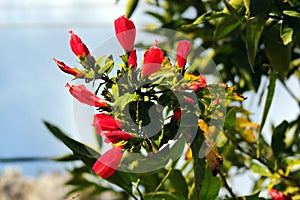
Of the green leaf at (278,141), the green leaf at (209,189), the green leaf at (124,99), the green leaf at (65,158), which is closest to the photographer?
the green leaf at (124,99)

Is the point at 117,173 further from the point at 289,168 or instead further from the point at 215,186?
the point at 289,168

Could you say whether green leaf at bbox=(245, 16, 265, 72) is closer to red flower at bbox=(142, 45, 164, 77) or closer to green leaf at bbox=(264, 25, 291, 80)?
green leaf at bbox=(264, 25, 291, 80)

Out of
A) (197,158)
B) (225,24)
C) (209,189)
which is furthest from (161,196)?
(225,24)

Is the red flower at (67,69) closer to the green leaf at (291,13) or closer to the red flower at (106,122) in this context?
the red flower at (106,122)

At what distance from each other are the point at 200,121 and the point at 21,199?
286 cm

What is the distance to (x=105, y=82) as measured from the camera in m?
0.66

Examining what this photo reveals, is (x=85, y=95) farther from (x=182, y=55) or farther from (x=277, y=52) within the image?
(x=277, y=52)

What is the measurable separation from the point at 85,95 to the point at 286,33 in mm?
337

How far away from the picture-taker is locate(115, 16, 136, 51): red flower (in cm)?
68

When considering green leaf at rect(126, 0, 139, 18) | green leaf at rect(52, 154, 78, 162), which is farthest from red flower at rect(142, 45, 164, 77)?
green leaf at rect(52, 154, 78, 162)

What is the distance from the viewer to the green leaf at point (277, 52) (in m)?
0.92

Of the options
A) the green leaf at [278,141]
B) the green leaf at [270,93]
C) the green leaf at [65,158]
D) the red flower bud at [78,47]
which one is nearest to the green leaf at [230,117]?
the green leaf at [270,93]

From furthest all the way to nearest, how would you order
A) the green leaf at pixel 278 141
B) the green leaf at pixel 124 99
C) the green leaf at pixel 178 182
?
the green leaf at pixel 278 141, the green leaf at pixel 178 182, the green leaf at pixel 124 99

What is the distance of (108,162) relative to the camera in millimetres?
686
